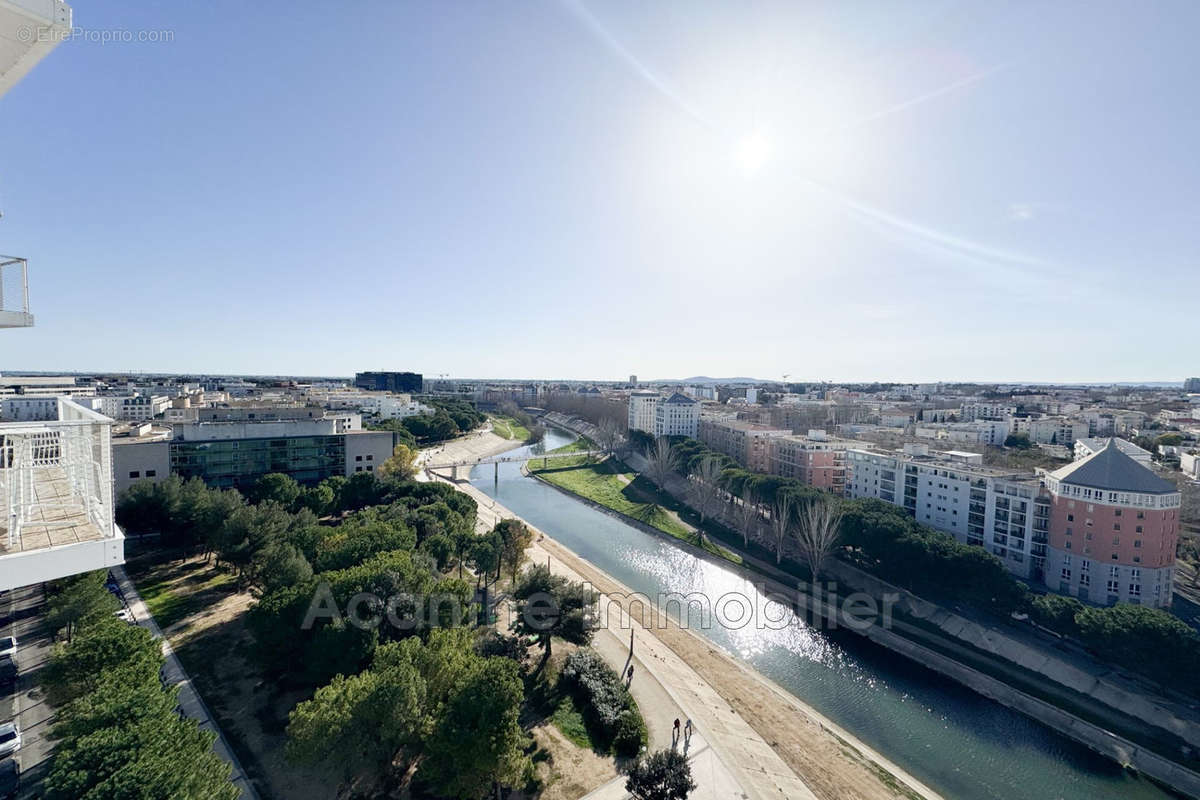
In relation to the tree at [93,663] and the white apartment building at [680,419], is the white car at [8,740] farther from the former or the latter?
the white apartment building at [680,419]

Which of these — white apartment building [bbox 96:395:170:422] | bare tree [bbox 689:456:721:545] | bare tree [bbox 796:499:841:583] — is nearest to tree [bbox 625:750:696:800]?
bare tree [bbox 796:499:841:583]

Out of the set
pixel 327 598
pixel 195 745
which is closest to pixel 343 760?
pixel 195 745

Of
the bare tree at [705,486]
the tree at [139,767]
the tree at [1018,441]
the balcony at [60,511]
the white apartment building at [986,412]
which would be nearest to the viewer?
the balcony at [60,511]

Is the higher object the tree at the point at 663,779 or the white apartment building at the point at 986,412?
the white apartment building at the point at 986,412

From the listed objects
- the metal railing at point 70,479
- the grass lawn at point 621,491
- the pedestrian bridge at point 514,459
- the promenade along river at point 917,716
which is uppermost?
the metal railing at point 70,479

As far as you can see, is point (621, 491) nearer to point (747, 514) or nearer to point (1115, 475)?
point (747, 514)

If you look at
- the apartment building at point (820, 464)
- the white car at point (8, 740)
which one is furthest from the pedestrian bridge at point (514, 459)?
the white car at point (8, 740)

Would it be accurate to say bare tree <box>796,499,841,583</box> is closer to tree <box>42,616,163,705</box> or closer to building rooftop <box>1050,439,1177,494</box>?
building rooftop <box>1050,439,1177,494</box>
